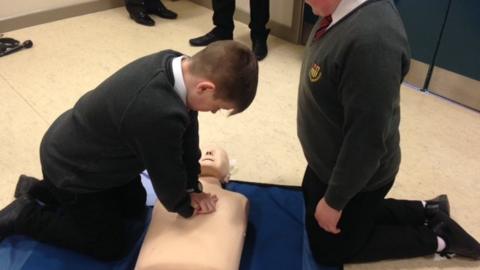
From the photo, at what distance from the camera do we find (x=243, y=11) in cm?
305

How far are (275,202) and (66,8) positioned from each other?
2.41m

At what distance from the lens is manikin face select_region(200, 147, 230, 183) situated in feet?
4.78

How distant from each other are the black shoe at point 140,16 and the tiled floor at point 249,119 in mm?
84

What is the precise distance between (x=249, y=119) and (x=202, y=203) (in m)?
0.85

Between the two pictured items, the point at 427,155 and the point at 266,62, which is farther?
the point at 266,62

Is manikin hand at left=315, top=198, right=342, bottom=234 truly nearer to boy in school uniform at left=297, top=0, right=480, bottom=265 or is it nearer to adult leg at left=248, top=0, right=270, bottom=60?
boy in school uniform at left=297, top=0, right=480, bottom=265

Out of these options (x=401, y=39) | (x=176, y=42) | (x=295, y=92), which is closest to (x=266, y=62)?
(x=295, y=92)

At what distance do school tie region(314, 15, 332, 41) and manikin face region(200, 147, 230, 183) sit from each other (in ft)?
2.08

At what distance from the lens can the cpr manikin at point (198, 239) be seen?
110 centimetres

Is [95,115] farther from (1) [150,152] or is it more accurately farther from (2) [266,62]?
(2) [266,62]

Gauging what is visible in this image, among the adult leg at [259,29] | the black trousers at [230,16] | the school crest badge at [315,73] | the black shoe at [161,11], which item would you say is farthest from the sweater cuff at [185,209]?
the black shoe at [161,11]

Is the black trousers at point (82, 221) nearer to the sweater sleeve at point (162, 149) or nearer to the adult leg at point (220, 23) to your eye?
the sweater sleeve at point (162, 149)

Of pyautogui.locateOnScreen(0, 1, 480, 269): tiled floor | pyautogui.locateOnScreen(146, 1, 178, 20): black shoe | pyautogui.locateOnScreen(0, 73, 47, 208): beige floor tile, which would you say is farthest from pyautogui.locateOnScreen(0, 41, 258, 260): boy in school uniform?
pyautogui.locateOnScreen(146, 1, 178, 20): black shoe

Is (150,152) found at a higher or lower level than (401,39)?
lower
